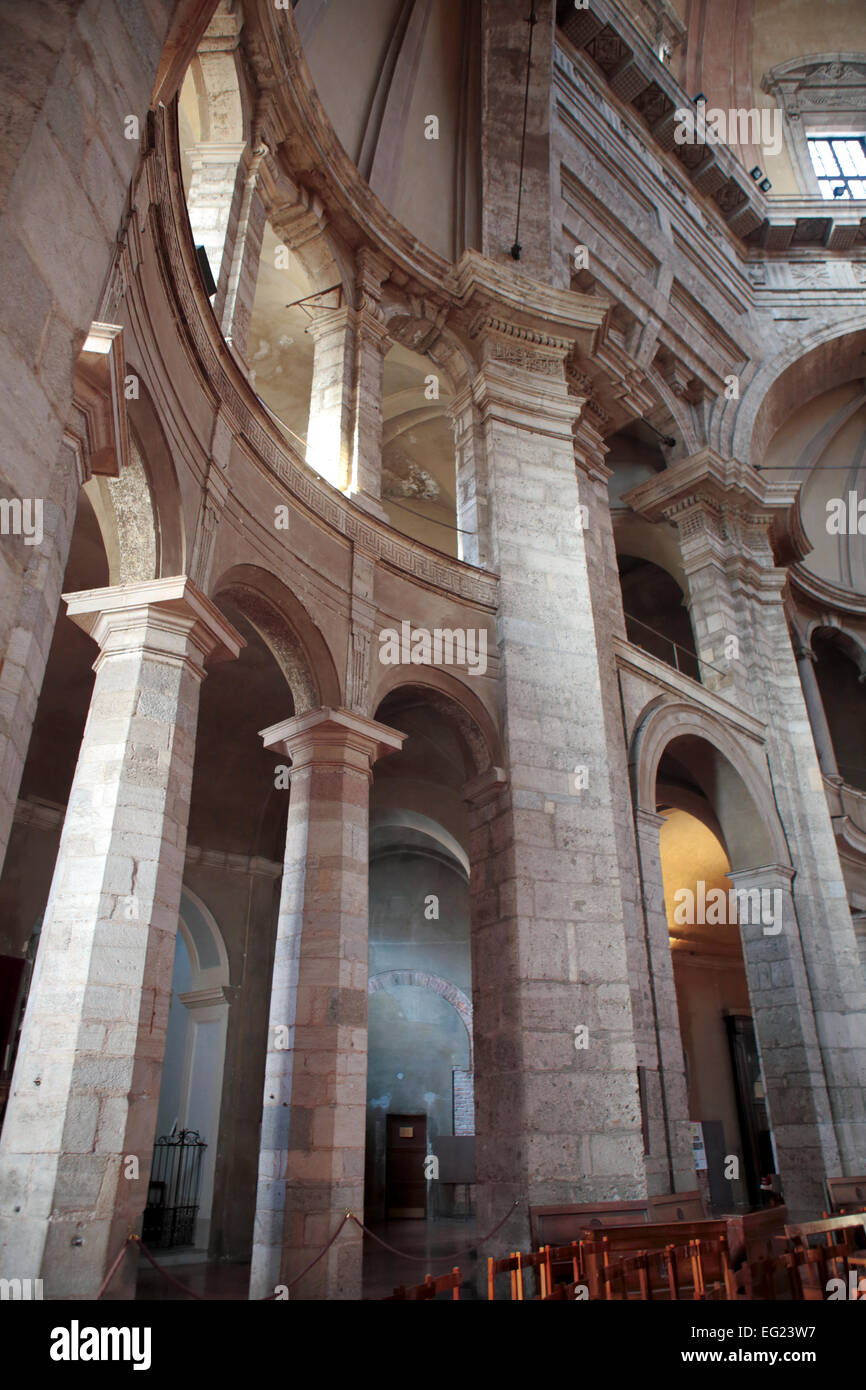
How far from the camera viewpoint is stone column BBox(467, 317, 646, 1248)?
7.73 meters

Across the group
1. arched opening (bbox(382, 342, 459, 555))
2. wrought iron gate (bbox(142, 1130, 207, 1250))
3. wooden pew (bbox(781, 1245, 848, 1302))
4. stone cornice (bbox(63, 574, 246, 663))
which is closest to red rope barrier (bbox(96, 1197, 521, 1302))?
wooden pew (bbox(781, 1245, 848, 1302))

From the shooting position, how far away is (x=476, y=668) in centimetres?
955

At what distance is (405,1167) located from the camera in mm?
13930

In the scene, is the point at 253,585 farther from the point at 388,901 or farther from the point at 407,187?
the point at 388,901

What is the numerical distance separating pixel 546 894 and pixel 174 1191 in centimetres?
632

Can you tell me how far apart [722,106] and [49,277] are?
2166 centimetres

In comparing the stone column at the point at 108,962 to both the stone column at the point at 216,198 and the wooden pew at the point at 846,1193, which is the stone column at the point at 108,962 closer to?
the stone column at the point at 216,198

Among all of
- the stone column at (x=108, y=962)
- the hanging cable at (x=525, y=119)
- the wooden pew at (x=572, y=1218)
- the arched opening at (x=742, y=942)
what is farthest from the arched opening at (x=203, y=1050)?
the hanging cable at (x=525, y=119)

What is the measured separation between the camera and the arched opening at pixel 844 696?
18.2 meters

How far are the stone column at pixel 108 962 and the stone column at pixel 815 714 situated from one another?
1211 centimetres

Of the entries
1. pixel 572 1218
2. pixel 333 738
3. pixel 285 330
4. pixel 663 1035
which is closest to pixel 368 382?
pixel 285 330

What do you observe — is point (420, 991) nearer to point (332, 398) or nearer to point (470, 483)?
point (470, 483)

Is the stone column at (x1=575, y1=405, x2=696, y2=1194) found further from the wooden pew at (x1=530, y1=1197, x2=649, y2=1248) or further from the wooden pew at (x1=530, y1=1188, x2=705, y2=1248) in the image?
the wooden pew at (x1=530, y1=1197, x2=649, y2=1248)
